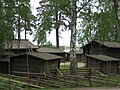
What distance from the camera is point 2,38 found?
25406 mm

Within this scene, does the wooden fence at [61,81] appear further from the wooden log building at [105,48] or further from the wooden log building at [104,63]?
the wooden log building at [105,48]

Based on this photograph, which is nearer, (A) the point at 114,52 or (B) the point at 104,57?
(B) the point at 104,57

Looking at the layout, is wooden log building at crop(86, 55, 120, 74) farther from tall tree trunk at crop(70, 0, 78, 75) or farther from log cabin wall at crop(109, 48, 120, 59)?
tall tree trunk at crop(70, 0, 78, 75)

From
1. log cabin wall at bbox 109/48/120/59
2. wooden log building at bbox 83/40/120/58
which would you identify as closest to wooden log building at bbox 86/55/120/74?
wooden log building at bbox 83/40/120/58

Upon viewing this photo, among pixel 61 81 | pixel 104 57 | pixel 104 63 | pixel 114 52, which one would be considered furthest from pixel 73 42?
pixel 114 52

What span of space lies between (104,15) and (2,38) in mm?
9721

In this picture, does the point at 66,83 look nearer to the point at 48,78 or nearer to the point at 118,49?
the point at 48,78

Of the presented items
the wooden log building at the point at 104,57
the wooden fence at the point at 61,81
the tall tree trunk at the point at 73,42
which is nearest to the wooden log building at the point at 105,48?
the wooden log building at the point at 104,57

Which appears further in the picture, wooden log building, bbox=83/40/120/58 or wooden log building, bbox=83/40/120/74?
wooden log building, bbox=83/40/120/58

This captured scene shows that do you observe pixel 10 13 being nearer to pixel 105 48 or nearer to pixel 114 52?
pixel 105 48

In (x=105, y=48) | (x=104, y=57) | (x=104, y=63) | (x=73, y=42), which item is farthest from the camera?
(x=105, y=48)

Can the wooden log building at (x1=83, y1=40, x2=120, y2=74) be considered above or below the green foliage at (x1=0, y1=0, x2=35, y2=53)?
below

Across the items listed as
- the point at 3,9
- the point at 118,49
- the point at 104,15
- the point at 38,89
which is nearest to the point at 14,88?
the point at 38,89

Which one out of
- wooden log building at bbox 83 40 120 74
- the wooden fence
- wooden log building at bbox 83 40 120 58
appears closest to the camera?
the wooden fence
